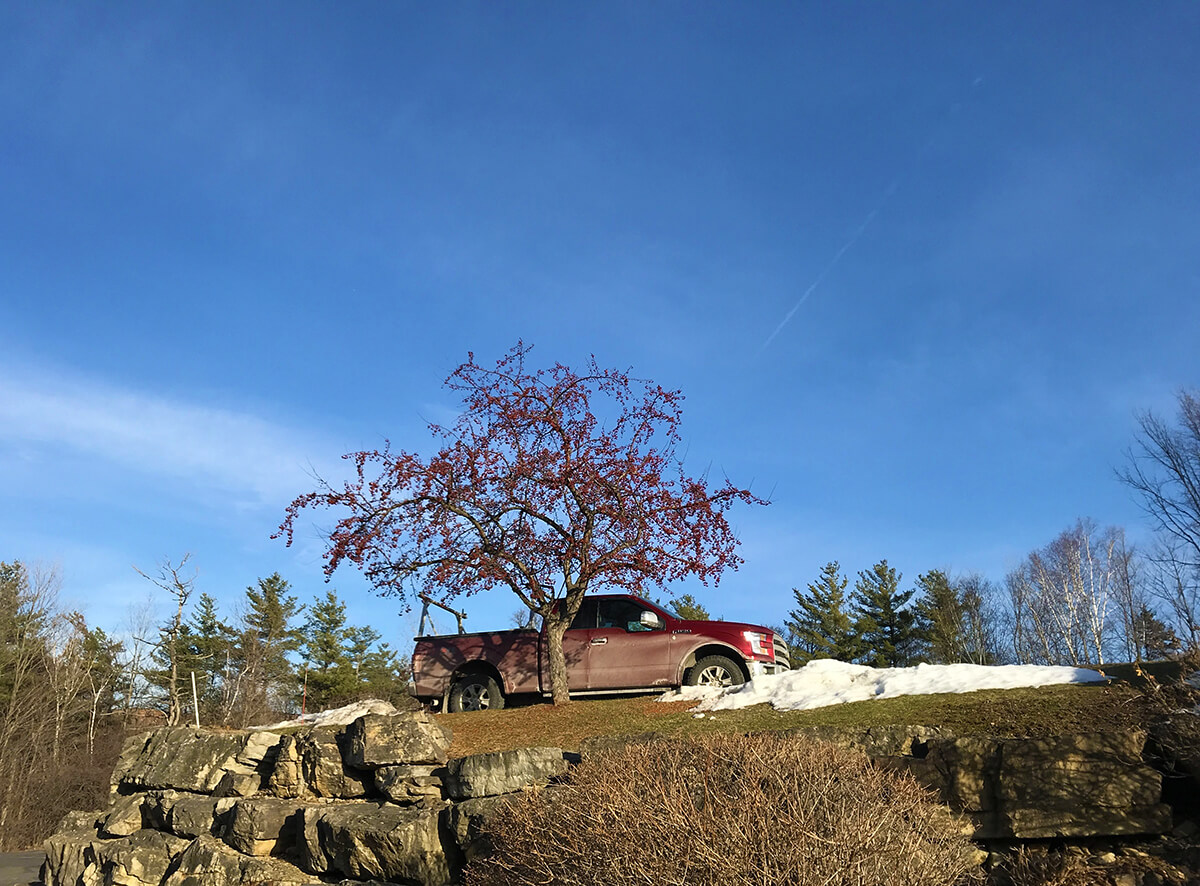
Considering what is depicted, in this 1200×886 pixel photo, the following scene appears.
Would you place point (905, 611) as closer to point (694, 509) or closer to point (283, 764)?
point (694, 509)

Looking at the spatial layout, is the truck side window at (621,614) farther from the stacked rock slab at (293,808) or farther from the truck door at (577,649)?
the stacked rock slab at (293,808)

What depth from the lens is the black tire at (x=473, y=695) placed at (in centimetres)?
1227

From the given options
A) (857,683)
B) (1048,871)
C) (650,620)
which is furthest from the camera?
(650,620)

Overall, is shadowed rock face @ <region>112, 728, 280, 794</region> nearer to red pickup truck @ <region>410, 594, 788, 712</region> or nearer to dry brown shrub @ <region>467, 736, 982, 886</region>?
red pickup truck @ <region>410, 594, 788, 712</region>

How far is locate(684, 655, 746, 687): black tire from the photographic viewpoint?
11.3m

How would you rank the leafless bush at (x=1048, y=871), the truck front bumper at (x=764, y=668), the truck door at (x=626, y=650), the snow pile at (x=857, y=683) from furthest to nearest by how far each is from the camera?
the truck door at (x=626, y=650) < the truck front bumper at (x=764, y=668) < the snow pile at (x=857, y=683) < the leafless bush at (x=1048, y=871)

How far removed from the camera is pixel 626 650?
12.0m

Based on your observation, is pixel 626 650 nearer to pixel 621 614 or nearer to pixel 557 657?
pixel 621 614

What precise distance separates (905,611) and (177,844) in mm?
31530

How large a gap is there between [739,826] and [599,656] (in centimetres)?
827

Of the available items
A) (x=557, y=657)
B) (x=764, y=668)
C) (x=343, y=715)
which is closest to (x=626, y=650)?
(x=557, y=657)

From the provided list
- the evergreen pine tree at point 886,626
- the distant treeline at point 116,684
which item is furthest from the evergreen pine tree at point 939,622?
the distant treeline at point 116,684

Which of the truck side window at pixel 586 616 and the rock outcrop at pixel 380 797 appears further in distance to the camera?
the truck side window at pixel 586 616

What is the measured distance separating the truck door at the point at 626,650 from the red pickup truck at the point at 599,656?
0.05ft
